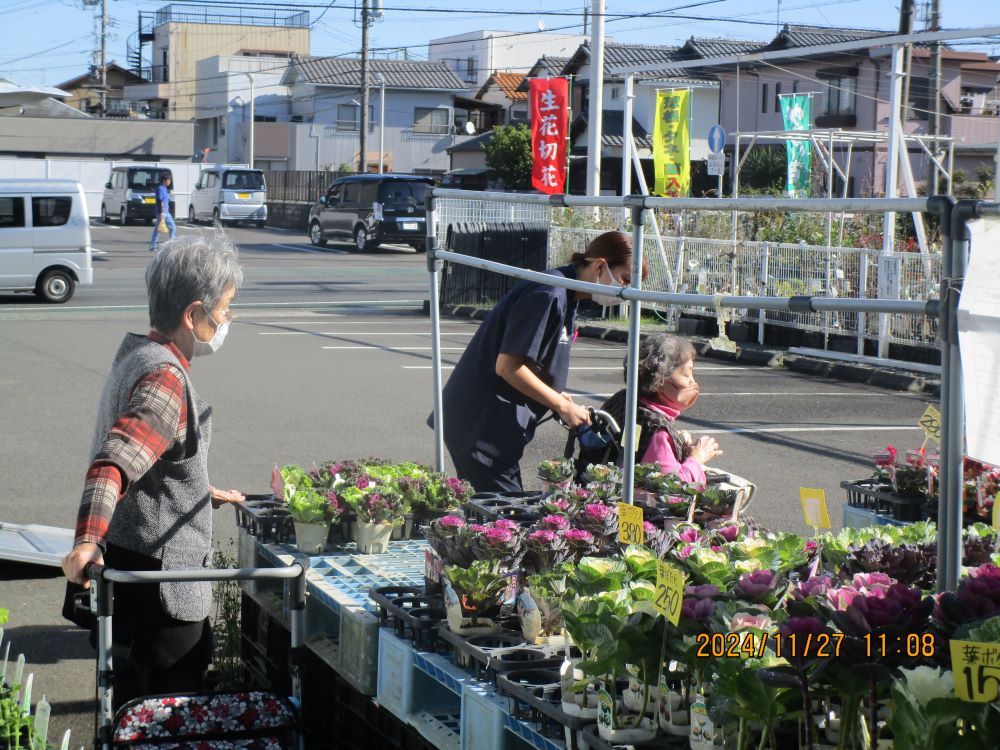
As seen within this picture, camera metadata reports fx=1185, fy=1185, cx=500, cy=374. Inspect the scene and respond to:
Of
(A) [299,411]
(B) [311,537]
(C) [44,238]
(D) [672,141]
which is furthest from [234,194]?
(B) [311,537]

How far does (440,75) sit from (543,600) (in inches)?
2507

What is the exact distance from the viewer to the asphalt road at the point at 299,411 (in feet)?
22.2

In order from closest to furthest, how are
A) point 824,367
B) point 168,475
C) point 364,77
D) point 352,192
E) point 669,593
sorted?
point 669,593 → point 168,475 → point 824,367 → point 352,192 → point 364,77

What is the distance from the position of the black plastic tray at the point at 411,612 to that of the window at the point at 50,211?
16.4 m

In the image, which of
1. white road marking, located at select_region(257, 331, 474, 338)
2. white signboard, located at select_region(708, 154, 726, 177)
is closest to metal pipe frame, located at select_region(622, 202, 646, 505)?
white road marking, located at select_region(257, 331, 474, 338)

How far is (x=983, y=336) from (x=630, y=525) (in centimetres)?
130

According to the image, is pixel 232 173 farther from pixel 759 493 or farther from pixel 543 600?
pixel 543 600

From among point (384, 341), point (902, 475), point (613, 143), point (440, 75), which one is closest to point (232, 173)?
point (613, 143)

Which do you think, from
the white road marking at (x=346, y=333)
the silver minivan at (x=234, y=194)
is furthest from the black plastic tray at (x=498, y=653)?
the silver minivan at (x=234, y=194)

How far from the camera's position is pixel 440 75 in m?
64.3

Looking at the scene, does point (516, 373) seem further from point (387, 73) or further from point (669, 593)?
point (387, 73)

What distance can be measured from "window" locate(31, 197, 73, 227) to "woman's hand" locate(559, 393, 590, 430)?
613 inches

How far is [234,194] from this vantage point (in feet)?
139

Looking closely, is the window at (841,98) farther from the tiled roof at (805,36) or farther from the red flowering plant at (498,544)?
the red flowering plant at (498,544)
